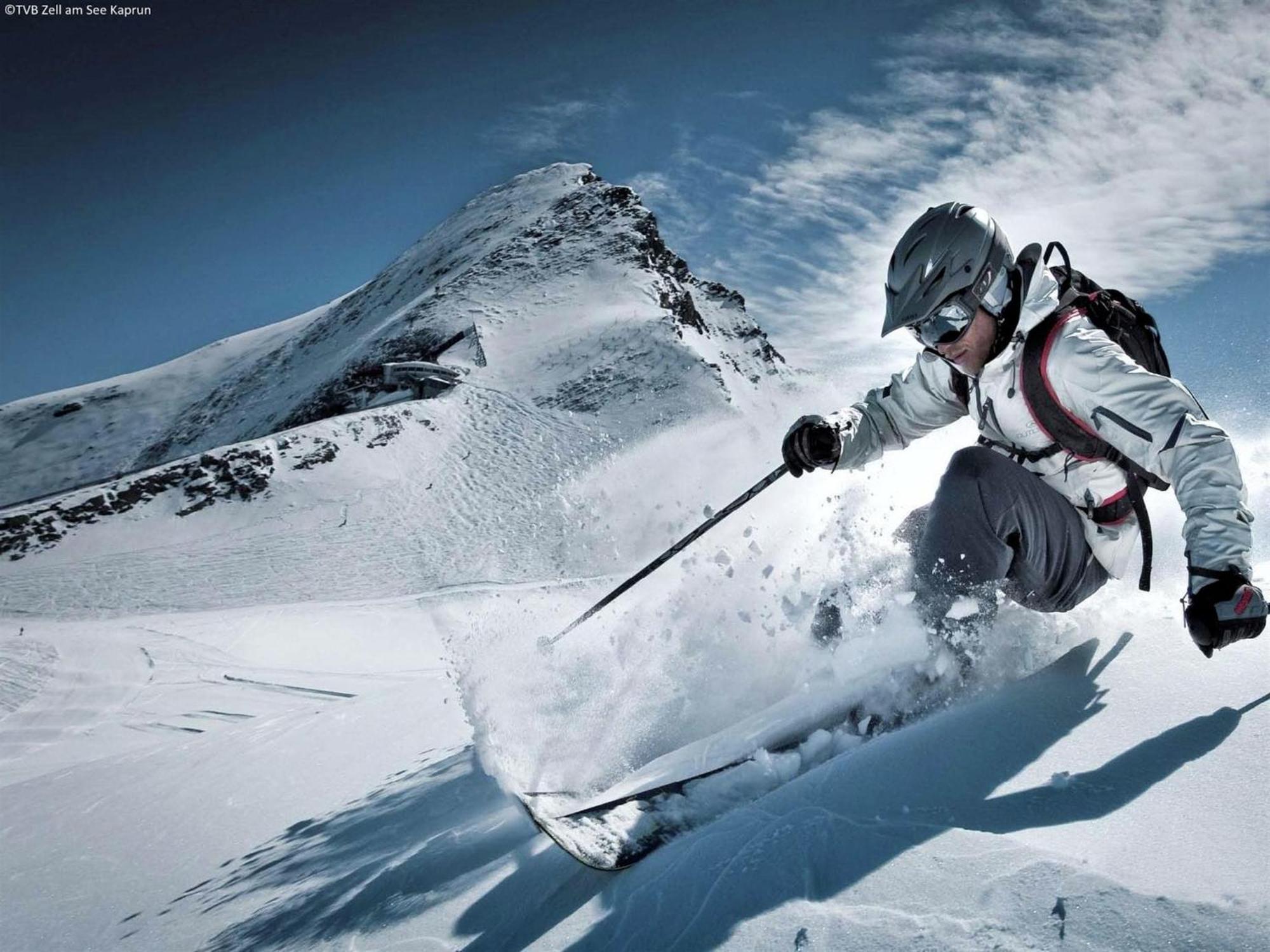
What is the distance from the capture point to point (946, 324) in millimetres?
3041

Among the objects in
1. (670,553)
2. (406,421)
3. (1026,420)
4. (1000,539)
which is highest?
(406,421)

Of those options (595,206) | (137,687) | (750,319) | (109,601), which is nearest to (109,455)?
(595,206)

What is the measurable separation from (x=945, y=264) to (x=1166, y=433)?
1.06 meters

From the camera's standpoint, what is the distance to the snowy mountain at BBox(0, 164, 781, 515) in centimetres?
4809

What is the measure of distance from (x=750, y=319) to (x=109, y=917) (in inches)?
3109

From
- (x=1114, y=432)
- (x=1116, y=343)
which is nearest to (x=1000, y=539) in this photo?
(x=1114, y=432)

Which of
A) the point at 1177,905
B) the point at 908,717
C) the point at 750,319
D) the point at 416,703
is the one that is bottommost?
the point at 416,703

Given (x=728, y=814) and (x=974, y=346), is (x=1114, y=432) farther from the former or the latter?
(x=728, y=814)

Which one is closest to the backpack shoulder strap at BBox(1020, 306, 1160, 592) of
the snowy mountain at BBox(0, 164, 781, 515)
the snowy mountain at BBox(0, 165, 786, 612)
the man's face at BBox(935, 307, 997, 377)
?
the man's face at BBox(935, 307, 997, 377)

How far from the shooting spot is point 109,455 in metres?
67.1

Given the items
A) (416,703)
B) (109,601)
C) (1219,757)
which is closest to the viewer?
(1219,757)

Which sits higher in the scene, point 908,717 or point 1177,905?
point 1177,905

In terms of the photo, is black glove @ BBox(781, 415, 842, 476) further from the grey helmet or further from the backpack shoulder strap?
the backpack shoulder strap

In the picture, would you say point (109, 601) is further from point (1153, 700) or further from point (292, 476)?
point (1153, 700)
